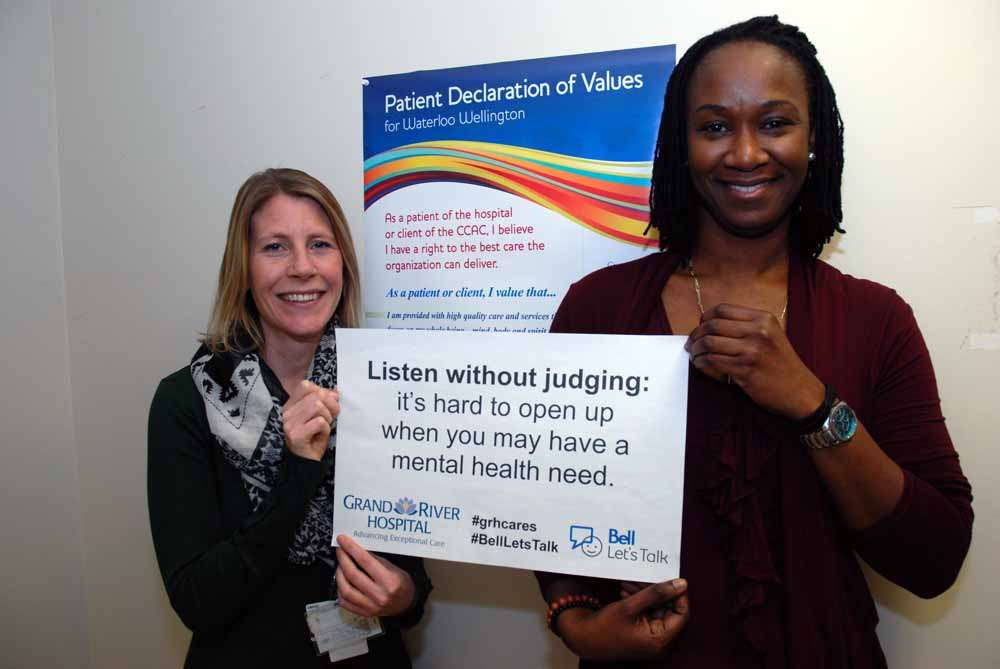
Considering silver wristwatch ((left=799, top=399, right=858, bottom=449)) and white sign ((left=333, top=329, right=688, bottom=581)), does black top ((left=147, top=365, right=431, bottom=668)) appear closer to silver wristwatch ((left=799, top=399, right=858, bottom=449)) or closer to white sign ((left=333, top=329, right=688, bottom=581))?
white sign ((left=333, top=329, right=688, bottom=581))

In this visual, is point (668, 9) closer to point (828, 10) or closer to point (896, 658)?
point (828, 10)

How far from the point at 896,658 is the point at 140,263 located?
2578 mm

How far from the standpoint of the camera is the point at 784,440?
1150mm

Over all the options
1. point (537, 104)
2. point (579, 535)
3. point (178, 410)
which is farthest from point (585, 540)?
point (537, 104)

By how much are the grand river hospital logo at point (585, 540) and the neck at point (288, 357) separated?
0.76 meters

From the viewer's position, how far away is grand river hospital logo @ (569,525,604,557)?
1.18 metres

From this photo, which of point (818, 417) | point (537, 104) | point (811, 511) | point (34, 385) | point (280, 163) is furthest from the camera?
point (34, 385)

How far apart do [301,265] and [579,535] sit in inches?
33.9

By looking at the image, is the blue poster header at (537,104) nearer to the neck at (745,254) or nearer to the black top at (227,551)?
the neck at (745,254)

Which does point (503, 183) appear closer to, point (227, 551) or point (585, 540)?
point (585, 540)

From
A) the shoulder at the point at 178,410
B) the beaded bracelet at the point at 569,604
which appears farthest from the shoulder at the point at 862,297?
the shoulder at the point at 178,410

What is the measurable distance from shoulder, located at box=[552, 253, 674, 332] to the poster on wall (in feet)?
1.00

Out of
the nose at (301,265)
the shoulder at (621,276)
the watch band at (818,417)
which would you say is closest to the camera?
the watch band at (818,417)

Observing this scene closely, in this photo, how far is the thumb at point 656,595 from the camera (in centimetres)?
109
